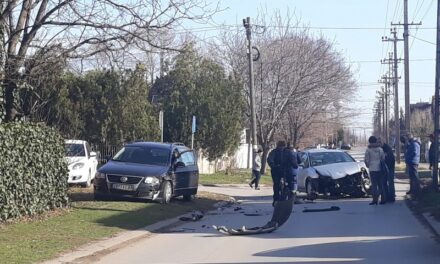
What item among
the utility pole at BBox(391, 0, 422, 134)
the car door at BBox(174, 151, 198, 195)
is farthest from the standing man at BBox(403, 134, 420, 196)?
the utility pole at BBox(391, 0, 422, 134)

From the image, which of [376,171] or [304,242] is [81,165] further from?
[304,242]

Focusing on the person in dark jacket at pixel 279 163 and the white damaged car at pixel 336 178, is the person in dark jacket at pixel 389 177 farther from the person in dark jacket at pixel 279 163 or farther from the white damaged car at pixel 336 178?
the person in dark jacket at pixel 279 163

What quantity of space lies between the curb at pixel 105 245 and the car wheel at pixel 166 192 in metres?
3.47

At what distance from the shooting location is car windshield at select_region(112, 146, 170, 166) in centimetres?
2248

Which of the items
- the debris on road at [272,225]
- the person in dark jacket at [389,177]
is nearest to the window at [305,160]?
the person in dark jacket at [389,177]

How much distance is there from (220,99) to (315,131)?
19.6m

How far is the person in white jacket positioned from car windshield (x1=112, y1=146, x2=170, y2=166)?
545 centimetres

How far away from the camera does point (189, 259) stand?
497 inches

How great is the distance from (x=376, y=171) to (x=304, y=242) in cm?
876

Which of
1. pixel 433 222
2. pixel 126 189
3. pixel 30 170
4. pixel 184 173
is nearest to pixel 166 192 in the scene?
pixel 126 189

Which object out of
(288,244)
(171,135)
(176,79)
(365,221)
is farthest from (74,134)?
(288,244)

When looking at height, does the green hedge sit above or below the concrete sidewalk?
above

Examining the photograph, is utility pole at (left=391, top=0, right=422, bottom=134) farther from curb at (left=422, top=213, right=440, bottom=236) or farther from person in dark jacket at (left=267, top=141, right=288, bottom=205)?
curb at (left=422, top=213, right=440, bottom=236)

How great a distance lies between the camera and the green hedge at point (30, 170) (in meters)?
15.7
